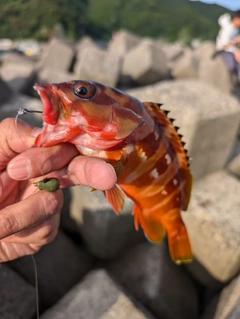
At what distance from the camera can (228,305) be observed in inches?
43.9

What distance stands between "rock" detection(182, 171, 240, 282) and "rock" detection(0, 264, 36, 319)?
0.80 metres

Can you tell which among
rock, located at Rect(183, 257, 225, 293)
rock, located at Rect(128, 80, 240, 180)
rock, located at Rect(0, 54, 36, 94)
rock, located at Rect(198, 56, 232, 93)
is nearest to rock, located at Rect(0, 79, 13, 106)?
→ rock, located at Rect(0, 54, 36, 94)

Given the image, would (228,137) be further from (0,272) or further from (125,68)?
(125,68)

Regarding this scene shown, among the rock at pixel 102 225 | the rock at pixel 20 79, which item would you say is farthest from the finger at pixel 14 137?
the rock at pixel 20 79

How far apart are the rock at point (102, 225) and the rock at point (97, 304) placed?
0.28 m

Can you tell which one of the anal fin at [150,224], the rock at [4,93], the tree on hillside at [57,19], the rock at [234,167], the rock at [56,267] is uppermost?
the anal fin at [150,224]

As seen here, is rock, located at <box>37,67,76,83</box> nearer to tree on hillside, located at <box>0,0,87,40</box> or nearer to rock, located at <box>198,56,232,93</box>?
rock, located at <box>198,56,232,93</box>

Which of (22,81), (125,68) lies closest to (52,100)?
(22,81)

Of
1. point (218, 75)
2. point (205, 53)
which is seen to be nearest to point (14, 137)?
point (218, 75)

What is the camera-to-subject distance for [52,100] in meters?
0.63

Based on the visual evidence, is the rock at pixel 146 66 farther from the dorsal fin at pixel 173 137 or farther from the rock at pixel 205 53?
the dorsal fin at pixel 173 137

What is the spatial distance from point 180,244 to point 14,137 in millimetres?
686

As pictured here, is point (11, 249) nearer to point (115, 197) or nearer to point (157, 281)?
point (115, 197)

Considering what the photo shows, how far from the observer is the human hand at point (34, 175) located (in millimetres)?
670
